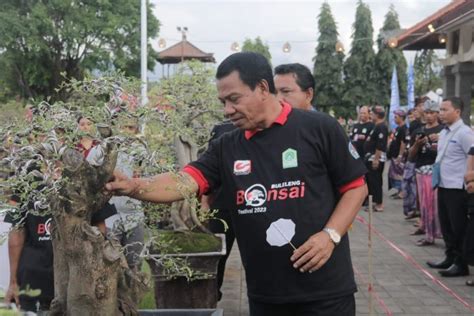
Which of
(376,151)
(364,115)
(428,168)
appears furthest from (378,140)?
(428,168)

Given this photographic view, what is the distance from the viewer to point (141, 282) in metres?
3.13

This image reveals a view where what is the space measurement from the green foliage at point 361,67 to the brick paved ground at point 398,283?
123 ft

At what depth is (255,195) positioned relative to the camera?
2779 mm

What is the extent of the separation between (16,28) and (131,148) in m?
23.3

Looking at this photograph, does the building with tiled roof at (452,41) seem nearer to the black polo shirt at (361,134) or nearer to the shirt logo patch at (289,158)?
the black polo shirt at (361,134)

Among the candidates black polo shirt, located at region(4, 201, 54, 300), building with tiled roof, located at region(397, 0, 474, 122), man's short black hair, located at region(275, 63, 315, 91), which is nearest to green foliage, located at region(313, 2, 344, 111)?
building with tiled roof, located at region(397, 0, 474, 122)

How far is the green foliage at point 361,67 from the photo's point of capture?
151ft

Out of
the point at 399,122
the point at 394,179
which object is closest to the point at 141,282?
the point at 399,122

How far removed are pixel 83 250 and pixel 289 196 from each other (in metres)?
0.88

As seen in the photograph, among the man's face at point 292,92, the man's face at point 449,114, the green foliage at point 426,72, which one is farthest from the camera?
the green foliage at point 426,72

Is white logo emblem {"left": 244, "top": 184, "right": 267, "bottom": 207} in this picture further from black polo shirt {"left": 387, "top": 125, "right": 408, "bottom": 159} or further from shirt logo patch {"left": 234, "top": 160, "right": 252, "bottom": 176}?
black polo shirt {"left": 387, "top": 125, "right": 408, "bottom": 159}

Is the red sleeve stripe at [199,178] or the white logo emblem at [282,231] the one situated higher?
the red sleeve stripe at [199,178]

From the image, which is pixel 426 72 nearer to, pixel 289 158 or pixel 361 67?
pixel 361 67

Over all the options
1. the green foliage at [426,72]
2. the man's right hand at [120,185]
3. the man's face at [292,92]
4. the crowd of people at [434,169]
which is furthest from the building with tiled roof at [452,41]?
the green foliage at [426,72]
